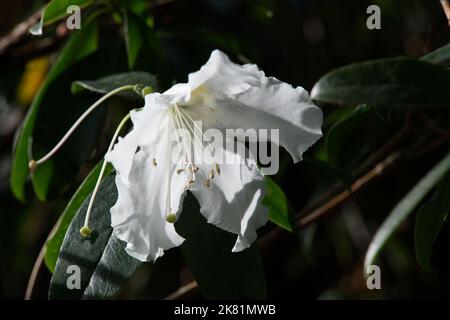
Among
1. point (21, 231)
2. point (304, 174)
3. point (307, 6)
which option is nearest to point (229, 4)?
point (307, 6)

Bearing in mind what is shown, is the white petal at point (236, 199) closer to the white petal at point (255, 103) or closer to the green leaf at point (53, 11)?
the white petal at point (255, 103)

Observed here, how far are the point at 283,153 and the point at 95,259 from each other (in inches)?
28.4

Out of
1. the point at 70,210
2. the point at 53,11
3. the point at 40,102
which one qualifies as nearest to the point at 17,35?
the point at 40,102

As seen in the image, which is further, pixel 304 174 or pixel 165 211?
pixel 304 174

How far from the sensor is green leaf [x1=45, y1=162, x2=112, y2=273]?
4.23 feet

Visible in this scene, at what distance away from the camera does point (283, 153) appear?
1788mm

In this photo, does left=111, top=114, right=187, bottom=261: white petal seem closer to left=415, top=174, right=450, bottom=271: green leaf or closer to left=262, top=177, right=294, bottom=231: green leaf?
left=262, top=177, right=294, bottom=231: green leaf

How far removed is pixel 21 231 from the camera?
2.38 meters

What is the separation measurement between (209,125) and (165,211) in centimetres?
17

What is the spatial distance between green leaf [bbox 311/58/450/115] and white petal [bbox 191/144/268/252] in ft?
0.69

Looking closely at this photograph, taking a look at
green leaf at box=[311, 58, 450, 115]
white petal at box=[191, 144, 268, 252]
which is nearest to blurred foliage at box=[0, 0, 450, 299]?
green leaf at box=[311, 58, 450, 115]

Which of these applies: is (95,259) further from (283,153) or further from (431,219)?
(283,153)
